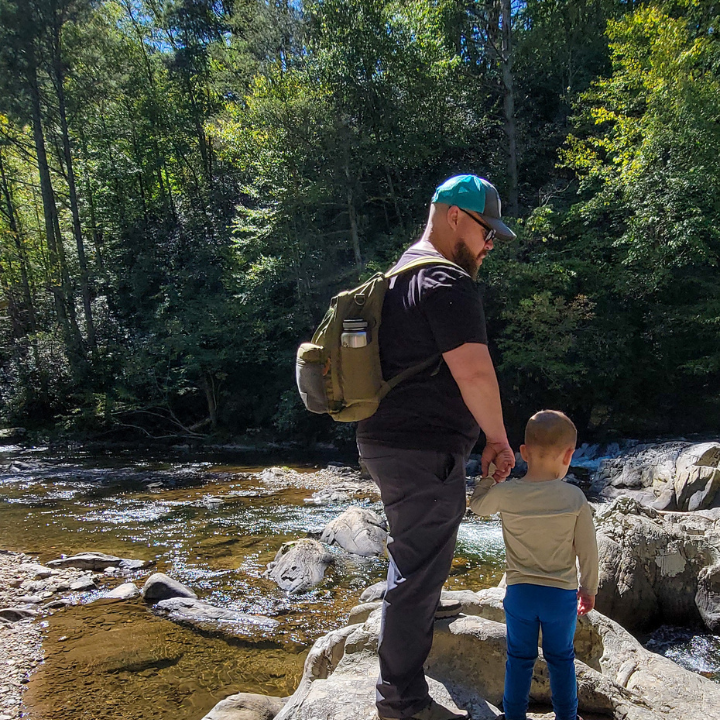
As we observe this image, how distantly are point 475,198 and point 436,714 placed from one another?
1.87 m

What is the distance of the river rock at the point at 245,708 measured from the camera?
3.19 metres

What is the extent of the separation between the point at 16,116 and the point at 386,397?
22.1m

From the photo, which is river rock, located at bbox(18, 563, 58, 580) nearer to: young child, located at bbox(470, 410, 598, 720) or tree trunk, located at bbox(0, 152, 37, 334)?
young child, located at bbox(470, 410, 598, 720)

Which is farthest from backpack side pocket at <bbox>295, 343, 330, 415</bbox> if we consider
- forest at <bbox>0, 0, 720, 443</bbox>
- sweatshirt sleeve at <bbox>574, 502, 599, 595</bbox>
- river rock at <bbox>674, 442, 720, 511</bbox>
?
forest at <bbox>0, 0, 720, 443</bbox>

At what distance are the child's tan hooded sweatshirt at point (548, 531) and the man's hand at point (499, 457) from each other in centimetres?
6

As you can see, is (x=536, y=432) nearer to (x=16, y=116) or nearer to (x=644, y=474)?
(x=644, y=474)

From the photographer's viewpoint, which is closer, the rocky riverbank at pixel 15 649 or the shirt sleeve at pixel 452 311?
the shirt sleeve at pixel 452 311

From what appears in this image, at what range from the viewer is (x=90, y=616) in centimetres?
513

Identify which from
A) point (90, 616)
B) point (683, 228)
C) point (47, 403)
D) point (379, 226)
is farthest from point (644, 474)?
point (47, 403)

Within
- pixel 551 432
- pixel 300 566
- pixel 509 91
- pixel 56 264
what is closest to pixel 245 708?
pixel 551 432

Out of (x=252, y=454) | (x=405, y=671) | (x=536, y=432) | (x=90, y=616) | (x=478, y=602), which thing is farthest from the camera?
(x=252, y=454)

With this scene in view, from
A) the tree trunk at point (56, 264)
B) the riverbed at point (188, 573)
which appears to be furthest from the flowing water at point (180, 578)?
the tree trunk at point (56, 264)

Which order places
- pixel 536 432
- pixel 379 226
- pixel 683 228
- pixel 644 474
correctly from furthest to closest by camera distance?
1. pixel 379 226
2. pixel 683 228
3. pixel 644 474
4. pixel 536 432

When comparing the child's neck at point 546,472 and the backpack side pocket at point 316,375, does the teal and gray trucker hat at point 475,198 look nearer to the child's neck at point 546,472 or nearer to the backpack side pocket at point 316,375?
the backpack side pocket at point 316,375
